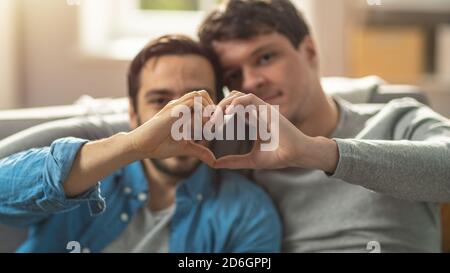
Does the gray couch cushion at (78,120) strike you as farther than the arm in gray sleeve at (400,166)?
Yes

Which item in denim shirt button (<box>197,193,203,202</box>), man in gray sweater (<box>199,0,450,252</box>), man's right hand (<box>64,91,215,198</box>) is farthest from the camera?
denim shirt button (<box>197,193,203,202</box>)

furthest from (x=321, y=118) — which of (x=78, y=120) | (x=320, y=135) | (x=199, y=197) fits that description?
(x=78, y=120)

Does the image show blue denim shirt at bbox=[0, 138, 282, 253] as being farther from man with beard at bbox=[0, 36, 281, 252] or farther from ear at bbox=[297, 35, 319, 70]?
ear at bbox=[297, 35, 319, 70]

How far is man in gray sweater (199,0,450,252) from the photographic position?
73 cm

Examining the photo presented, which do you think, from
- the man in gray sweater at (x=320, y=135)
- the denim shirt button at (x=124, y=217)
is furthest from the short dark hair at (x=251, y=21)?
the denim shirt button at (x=124, y=217)

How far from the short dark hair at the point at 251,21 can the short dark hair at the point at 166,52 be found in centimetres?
3

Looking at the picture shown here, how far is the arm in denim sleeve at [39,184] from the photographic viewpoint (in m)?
0.67

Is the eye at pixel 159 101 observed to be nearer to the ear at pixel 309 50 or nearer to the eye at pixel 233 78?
the eye at pixel 233 78

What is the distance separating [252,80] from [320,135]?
118 mm

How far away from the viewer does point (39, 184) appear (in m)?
0.69

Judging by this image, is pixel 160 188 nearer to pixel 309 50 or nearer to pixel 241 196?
pixel 241 196

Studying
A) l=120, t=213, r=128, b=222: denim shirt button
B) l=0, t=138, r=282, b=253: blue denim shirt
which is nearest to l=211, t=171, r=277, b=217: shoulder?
l=0, t=138, r=282, b=253: blue denim shirt

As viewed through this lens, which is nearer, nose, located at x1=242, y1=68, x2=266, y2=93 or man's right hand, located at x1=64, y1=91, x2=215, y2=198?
man's right hand, located at x1=64, y1=91, x2=215, y2=198

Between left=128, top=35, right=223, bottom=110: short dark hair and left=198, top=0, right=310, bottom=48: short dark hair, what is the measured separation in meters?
0.03
